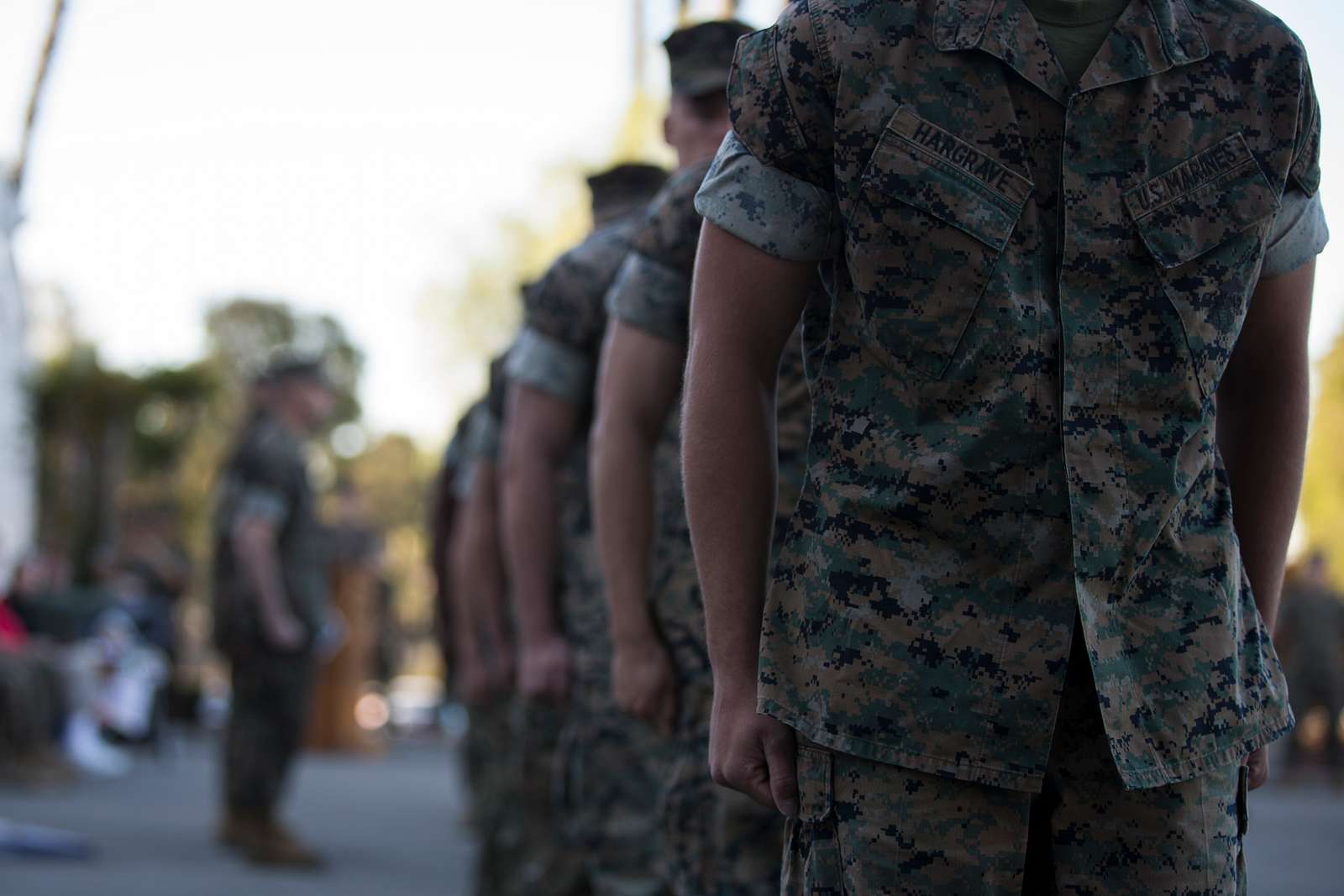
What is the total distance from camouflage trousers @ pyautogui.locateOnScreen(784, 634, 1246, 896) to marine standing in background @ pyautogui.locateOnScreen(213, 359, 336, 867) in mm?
6079

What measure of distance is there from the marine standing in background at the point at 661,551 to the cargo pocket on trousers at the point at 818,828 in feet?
3.36

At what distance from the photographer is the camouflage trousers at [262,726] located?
794cm

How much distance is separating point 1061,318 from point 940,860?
61 cm

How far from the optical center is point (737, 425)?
87.4 inches

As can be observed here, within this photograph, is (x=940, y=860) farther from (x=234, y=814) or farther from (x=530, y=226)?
(x=530, y=226)

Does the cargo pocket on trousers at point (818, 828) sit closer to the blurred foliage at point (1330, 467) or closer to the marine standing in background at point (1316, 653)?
the marine standing in background at point (1316, 653)

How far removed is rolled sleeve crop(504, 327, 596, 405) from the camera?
4.44 meters

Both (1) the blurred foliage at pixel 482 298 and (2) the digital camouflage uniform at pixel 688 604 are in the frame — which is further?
(1) the blurred foliage at pixel 482 298

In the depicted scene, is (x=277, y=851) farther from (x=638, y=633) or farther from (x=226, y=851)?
(x=638, y=633)

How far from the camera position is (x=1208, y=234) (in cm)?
207

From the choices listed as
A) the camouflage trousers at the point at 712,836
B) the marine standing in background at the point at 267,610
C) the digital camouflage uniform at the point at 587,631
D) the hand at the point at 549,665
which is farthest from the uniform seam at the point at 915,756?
the marine standing in background at the point at 267,610

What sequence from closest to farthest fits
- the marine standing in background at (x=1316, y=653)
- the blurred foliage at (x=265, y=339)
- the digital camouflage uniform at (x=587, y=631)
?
the digital camouflage uniform at (x=587, y=631) → the marine standing in background at (x=1316, y=653) → the blurred foliage at (x=265, y=339)

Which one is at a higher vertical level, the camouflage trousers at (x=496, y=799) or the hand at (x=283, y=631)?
the hand at (x=283, y=631)

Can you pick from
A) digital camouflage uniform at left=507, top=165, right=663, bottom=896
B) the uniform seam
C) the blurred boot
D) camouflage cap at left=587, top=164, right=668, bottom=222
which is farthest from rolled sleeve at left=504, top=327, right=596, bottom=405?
the blurred boot
